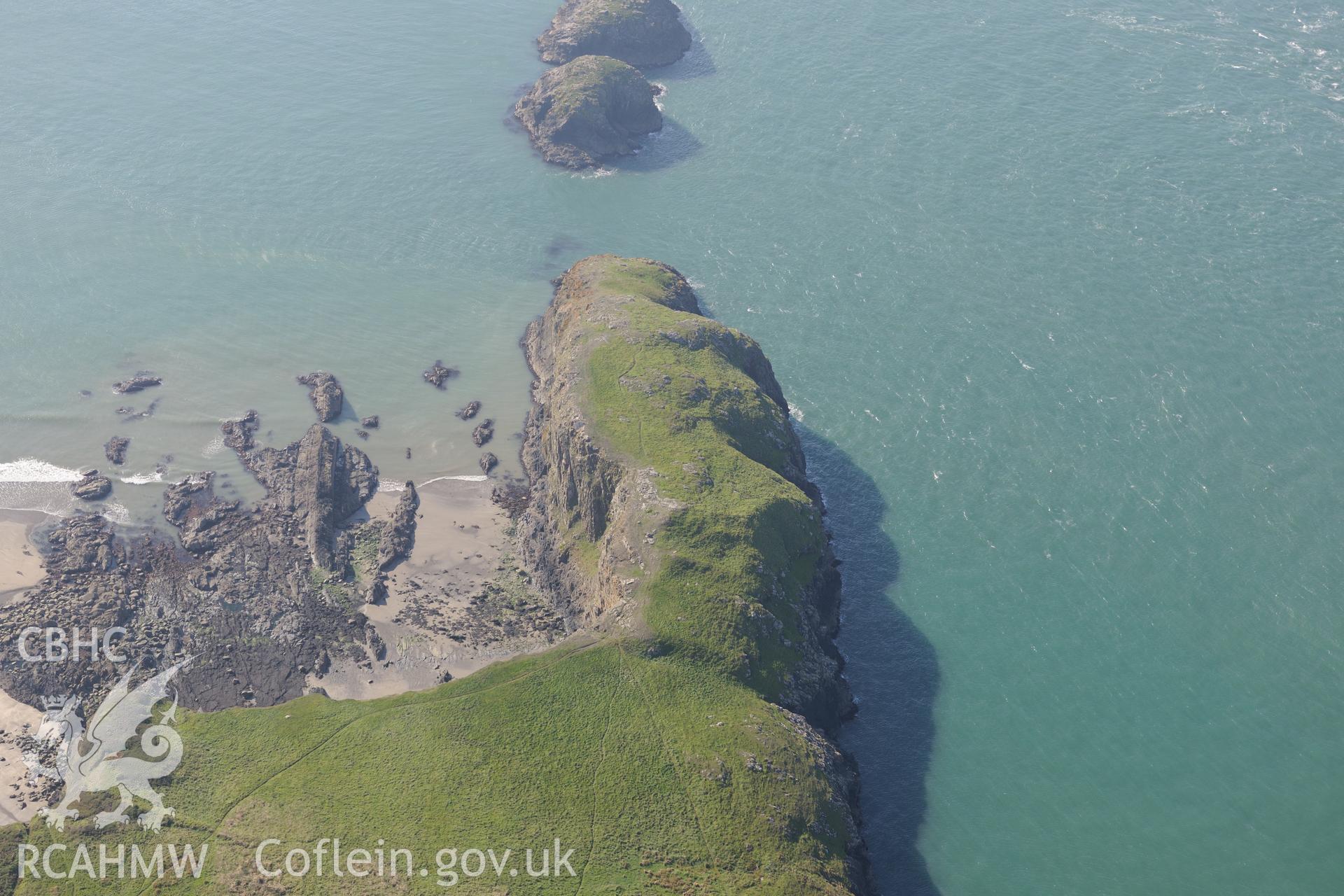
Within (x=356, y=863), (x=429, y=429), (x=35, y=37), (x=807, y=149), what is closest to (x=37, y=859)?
(x=356, y=863)

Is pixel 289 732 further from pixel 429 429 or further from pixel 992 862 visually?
pixel 992 862

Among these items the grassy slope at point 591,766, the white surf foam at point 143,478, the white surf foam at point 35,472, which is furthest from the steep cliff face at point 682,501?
the white surf foam at point 35,472

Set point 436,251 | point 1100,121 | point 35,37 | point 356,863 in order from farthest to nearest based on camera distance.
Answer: point 35,37, point 1100,121, point 436,251, point 356,863

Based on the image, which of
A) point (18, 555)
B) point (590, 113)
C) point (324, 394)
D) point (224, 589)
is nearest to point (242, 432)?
point (324, 394)

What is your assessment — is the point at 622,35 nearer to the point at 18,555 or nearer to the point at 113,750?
the point at 18,555

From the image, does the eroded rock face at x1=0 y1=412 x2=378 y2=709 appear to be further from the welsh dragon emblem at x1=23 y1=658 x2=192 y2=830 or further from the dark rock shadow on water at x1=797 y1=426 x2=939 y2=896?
the dark rock shadow on water at x1=797 y1=426 x2=939 y2=896

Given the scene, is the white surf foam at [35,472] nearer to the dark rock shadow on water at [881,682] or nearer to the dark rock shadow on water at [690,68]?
the dark rock shadow on water at [881,682]

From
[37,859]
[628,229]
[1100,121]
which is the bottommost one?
[37,859]
